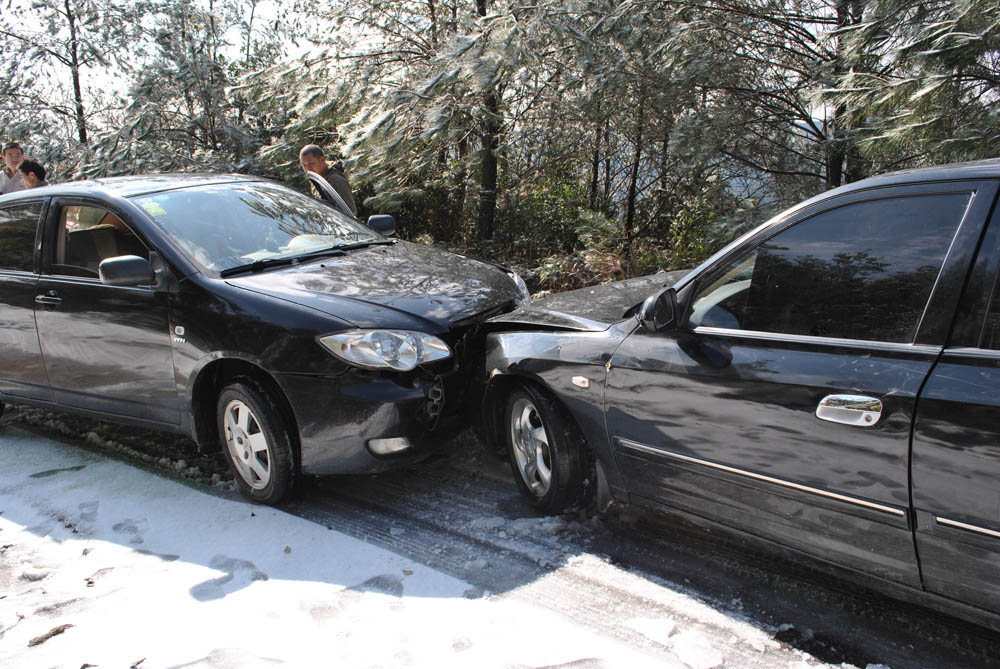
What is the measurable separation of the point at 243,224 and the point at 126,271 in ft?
2.73

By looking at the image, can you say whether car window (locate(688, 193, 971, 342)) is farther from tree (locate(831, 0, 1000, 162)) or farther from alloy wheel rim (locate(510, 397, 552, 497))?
tree (locate(831, 0, 1000, 162))

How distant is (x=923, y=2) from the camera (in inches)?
203

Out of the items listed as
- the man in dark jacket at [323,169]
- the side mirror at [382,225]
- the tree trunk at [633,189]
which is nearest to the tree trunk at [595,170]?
the tree trunk at [633,189]

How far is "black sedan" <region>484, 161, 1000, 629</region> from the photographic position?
7.45 ft

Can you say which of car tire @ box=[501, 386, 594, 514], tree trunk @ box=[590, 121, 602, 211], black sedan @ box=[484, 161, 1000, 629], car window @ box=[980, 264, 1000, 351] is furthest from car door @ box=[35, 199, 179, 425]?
tree trunk @ box=[590, 121, 602, 211]

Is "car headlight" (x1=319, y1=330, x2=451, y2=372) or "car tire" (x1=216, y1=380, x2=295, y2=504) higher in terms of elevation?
"car headlight" (x1=319, y1=330, x2=451, y2=372)

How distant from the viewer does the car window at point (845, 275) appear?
8.01 feet

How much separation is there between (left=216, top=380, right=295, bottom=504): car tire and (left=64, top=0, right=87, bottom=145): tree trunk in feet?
39.1

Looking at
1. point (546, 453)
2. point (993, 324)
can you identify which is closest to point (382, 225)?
point (546, 453)

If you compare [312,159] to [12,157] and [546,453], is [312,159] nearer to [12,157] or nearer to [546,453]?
[12,157]

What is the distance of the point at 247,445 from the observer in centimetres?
415

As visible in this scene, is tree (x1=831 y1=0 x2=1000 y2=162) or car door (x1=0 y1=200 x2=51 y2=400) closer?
Result: tree (x1=831 y1=0 x2=1000 y2=162)

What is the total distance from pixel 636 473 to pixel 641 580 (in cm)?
45

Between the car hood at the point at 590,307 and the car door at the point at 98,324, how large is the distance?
1.98 metres
